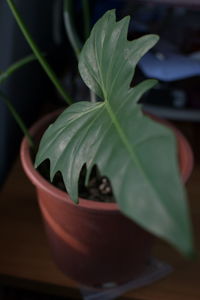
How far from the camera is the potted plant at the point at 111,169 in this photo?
0.26m

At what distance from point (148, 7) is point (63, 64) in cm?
21

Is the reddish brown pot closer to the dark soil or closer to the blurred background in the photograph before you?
the dark soil

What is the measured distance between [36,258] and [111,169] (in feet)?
1.36

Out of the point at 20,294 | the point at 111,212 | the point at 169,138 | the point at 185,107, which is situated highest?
the point at 169,138

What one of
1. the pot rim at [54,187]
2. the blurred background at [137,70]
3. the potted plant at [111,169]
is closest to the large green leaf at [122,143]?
the potted plant at [111,169]

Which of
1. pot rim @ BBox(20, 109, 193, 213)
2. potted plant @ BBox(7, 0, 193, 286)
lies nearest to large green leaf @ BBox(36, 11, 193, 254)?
potted plant @ BBox(7, 0, 193, 286)

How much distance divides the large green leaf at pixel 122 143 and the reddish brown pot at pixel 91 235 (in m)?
0.13

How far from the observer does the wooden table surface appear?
2.10 feet

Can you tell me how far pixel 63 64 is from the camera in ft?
3.03

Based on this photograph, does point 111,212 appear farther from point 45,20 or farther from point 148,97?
point 45,20

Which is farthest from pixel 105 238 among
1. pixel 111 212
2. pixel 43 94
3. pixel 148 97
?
pixel 43 94

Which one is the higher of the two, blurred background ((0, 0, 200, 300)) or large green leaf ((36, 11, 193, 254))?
large green leaf ((36, 11, 193, 254))

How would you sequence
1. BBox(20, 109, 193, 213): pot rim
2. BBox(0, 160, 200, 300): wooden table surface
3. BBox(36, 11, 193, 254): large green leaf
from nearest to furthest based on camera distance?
BBox(36, 11, 193, 254): large green leaf
BBox(20, 109, 193, 213): pot rim
BBox(0, 160, 200, 300): wooden table surface

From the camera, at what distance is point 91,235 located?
0.56 meters
